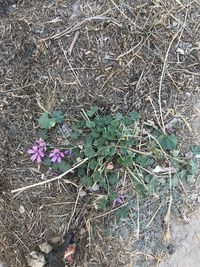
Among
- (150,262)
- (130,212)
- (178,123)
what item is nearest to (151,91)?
(178,123)

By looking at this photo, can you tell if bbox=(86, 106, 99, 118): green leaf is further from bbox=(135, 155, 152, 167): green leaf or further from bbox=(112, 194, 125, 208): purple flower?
bbox=(112, 194, 125, 208): purple flower

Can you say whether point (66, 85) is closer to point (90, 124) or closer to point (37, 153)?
point (90, 124)

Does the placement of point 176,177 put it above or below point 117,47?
below

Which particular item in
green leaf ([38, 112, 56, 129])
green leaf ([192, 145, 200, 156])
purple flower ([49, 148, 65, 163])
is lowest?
green leaf ([192, 145, 200, 156])

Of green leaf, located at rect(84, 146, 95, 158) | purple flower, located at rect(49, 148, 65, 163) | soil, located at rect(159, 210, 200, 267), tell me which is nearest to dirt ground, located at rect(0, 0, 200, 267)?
soil, located at rect(159, 210, 200, 267)

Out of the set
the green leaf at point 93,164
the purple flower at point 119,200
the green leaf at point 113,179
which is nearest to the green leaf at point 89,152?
the green leaf at point 93,164

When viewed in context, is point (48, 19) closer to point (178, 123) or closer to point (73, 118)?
point (73, 118)
